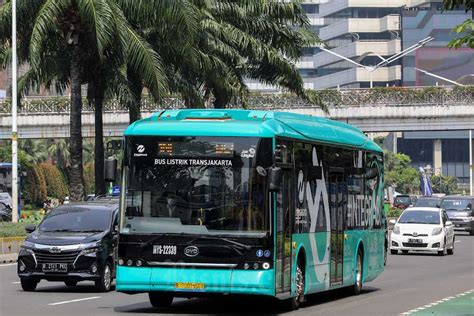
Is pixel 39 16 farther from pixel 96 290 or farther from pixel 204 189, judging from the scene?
pixel 204 189

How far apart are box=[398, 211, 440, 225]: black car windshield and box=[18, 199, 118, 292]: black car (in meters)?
18.2

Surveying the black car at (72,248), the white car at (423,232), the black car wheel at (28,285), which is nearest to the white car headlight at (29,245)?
the black car at (72,248)

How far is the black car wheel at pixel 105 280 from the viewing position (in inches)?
915

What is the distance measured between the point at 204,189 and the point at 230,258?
103cm

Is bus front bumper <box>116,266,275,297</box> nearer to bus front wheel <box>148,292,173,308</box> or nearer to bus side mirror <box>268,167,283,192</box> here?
bus side mirror <box>268,167,283,192</box>

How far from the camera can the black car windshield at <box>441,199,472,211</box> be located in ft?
196

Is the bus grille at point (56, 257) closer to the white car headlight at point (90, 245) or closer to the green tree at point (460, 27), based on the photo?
the white car headlight at point (90, 245)

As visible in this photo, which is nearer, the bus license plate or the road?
the bus license plate

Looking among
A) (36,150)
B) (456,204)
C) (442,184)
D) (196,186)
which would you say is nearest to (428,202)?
(456,204)

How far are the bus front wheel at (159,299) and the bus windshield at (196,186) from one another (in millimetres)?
1785

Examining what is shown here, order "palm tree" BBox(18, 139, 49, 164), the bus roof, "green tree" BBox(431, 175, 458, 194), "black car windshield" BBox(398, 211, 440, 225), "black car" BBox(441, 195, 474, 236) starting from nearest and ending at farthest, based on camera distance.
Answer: the bus roof < "black car windshield" BBox(398, 211, 440, 225) < "black car" BBox(441, 195, 474, 236) < "palm tree" BBox(18, 139, 49, 164) < "green tree" BBox(431, 175, 458, 194)

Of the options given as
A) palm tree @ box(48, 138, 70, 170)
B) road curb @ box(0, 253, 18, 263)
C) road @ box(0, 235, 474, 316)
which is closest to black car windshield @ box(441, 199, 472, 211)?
road curb @ box(0, 253, 18, 263)

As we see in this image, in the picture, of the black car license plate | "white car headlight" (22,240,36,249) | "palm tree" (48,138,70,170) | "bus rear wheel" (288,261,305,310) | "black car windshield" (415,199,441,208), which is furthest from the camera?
"palm tree" (48,138,70,170)

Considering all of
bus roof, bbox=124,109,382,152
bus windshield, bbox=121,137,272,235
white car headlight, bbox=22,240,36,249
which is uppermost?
bus roof, bbox=124,109,382,152
